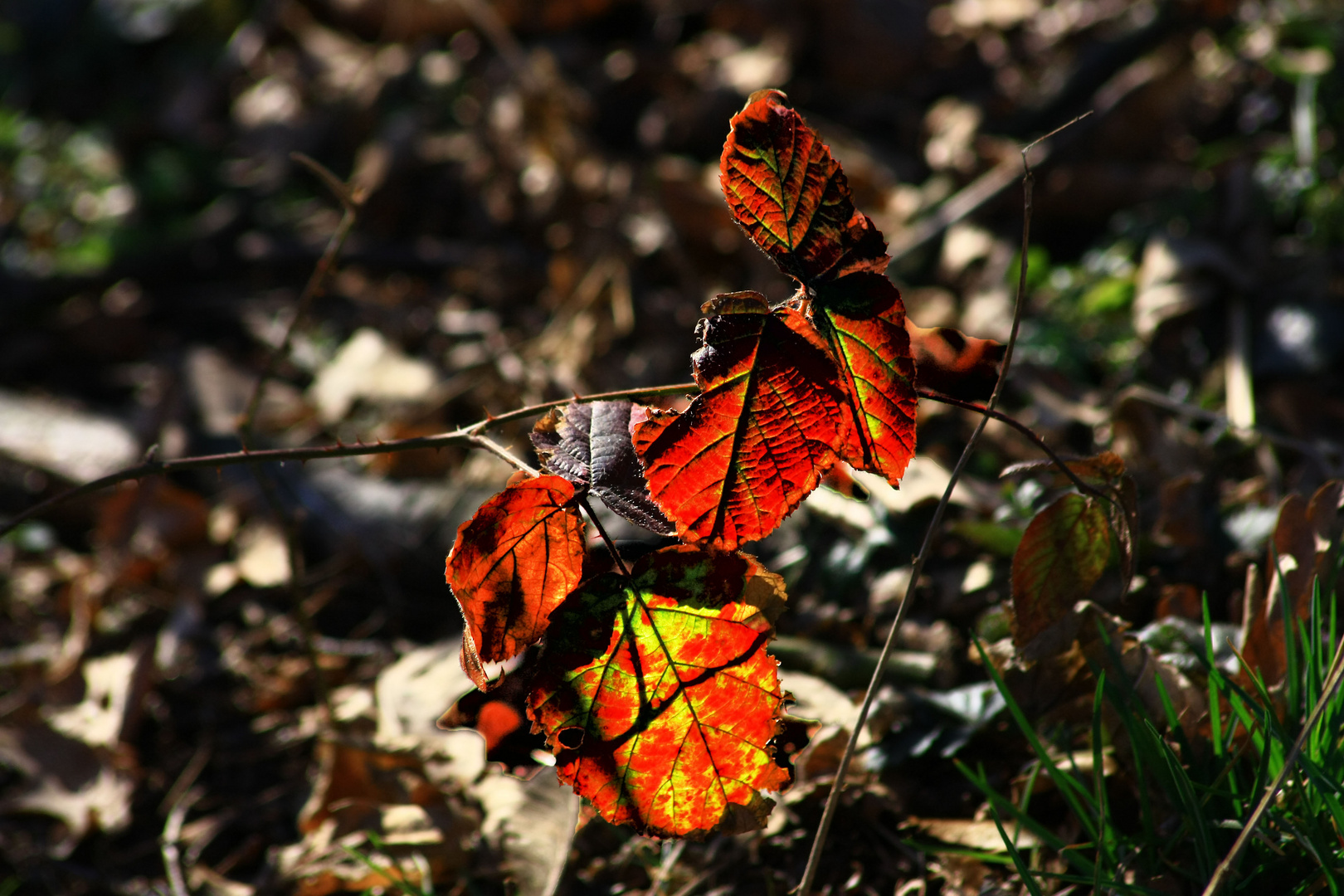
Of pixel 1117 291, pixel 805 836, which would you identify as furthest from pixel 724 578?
pixel 1117 291

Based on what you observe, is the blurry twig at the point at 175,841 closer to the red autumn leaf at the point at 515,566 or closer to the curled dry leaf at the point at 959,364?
the red autumn leaf at the point at 515,566

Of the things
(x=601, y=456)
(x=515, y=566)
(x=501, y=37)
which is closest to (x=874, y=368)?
(x=601, y=456)

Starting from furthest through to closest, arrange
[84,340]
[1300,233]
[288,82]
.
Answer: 1. [288,82]
2. [84,340]
3. [1300,233]

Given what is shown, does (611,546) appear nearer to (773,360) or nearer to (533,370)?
(773,360)

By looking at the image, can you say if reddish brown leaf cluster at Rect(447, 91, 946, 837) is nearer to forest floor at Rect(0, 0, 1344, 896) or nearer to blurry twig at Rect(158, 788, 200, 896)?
forest floor at Rect(0, 0, 1344, 896)

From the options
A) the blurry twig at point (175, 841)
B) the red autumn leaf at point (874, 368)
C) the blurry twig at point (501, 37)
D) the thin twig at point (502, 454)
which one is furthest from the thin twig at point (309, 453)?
the blurry twig at point (501, 37)

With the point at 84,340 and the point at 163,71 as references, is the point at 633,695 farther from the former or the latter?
the point at 163,71
